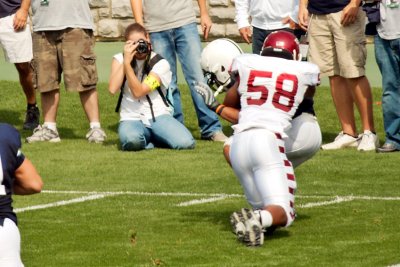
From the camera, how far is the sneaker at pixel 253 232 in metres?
8.77

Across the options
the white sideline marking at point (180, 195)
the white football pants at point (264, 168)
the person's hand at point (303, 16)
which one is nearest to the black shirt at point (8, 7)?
the person's hand at point (303, 16)

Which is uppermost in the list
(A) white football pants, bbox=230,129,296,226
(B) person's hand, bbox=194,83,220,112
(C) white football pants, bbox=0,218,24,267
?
(C) white football pants, bbox=0,218,24,267

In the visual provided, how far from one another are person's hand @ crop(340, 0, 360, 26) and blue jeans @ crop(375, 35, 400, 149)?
0.34 metres

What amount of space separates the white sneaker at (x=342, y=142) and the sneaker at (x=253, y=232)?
17.3ft

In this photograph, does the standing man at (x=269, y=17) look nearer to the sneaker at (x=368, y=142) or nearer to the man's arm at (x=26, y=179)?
the sneaker at (x=368, y=142)

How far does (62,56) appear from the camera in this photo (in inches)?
582

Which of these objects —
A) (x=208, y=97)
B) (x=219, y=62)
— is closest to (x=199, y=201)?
(x=219, y=62)

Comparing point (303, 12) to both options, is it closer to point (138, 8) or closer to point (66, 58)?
point (138, 8)

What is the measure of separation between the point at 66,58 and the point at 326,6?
2.85 m

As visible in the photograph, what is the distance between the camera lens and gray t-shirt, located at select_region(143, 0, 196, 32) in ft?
48.0

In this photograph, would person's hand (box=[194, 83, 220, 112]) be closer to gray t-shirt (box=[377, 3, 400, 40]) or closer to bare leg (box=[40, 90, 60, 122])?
gray t-shirt (box=[377, 3, 400, 40])

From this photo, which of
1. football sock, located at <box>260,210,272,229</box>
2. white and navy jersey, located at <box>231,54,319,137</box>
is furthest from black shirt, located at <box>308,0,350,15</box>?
football sock, located at <box>260,210,272,229</box>

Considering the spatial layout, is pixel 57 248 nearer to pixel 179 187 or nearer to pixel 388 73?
pixel 179 187

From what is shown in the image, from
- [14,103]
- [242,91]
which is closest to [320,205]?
[242,91]
